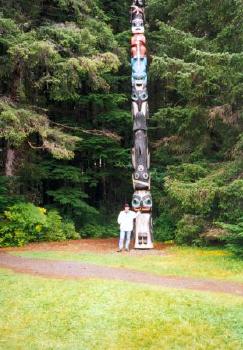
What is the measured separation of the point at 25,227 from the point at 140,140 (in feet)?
17.6

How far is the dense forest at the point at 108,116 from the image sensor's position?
15.9m

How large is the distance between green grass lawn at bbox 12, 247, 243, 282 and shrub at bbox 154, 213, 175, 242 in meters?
2.77

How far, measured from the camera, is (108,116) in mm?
22500

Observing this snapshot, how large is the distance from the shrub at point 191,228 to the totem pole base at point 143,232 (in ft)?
3.53

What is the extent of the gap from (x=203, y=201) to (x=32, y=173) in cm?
827

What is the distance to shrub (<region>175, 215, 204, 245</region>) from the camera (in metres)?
16.3

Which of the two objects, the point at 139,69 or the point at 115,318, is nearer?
the point at 115,318

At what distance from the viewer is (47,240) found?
749 inches

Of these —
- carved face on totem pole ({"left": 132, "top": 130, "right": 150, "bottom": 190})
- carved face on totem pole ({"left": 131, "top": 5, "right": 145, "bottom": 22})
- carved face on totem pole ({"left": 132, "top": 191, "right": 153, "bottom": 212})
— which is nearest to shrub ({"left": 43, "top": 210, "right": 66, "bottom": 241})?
carved face on totem pole ({"left": 132, "top": 191, "right": 153, "bottom": 212})

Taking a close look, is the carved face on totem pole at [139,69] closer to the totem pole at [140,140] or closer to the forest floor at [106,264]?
the totem pole at [140,140]

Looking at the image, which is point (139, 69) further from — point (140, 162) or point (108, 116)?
point (108, 116)

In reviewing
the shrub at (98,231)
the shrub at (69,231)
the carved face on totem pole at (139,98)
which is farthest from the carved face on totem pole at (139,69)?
the shrub at (98,231)

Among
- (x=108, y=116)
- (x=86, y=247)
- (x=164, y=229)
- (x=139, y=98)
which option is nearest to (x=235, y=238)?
(x=86, y=247)

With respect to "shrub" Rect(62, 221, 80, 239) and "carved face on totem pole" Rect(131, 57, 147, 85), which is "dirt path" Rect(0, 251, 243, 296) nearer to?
"shrub" Rect(62, 221, 80, 239)
